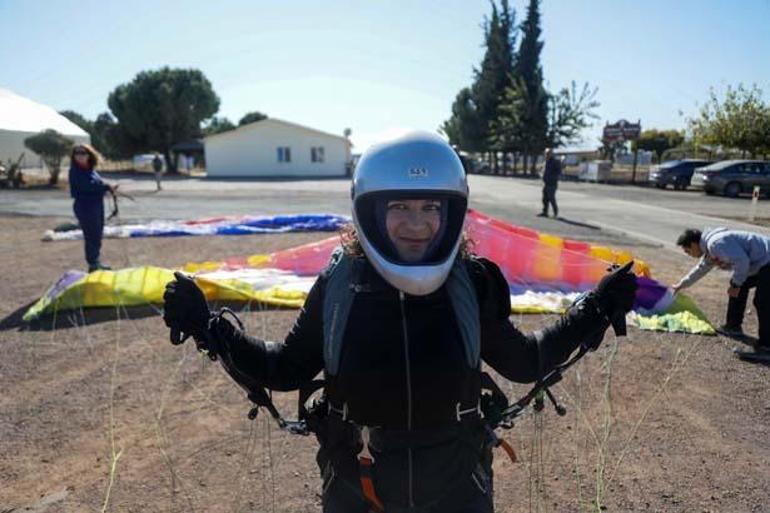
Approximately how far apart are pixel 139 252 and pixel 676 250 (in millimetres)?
10657

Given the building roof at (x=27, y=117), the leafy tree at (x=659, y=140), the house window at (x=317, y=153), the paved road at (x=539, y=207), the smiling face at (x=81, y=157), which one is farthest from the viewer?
the leafy tree at (x=659, y=140)

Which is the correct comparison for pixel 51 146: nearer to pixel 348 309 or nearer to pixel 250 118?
pixel 348 309

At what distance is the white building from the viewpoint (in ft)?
86.2

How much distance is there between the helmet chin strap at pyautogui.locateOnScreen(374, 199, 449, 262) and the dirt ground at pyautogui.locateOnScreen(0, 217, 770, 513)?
1991 mm

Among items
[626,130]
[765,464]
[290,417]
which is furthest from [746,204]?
[290,417]

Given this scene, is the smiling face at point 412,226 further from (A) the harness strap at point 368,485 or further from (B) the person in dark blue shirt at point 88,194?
(B) the person in dark blue shirt at point 88,194

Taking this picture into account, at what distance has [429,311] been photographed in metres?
1.64

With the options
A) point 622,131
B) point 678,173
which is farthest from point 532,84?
point 678,173

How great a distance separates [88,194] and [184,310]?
719 cm

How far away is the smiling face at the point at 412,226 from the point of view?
65.2 inches

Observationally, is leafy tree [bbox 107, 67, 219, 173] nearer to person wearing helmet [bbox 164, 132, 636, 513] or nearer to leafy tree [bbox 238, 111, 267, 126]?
leafy tree [bbox 238, 111, 267, 126]

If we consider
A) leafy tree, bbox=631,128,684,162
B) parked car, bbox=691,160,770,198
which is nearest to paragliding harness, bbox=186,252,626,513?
parked car, bbox=691,160,770,198

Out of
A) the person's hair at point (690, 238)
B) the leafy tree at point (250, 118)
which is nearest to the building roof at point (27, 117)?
the person's hair at point (690, 238)

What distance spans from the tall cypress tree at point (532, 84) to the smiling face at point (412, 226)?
43.9 m
